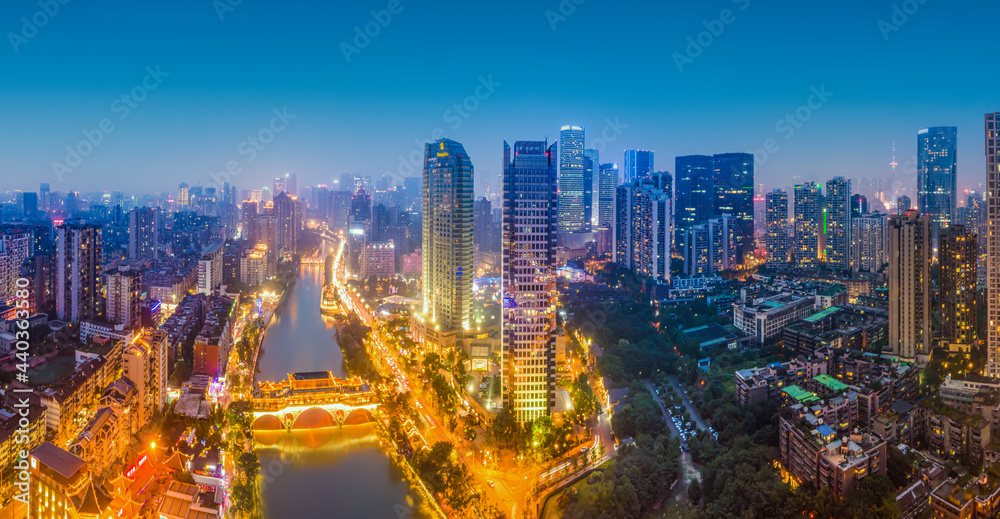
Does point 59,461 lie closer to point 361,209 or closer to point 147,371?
point 147,371

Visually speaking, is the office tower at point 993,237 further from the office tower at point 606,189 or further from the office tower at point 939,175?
the office tower at point 606,189

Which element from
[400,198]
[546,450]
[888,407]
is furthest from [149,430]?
[400,198]

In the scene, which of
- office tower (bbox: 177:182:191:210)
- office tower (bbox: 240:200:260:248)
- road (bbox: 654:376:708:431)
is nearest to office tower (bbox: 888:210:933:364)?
road (bbox: 654:376:708:431)

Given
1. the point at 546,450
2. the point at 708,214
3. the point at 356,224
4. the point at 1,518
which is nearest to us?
the point at 1,518

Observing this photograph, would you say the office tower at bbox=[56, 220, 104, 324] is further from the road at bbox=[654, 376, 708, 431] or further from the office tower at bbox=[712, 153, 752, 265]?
the office tower at bbox=[712, 153, 752, 265]

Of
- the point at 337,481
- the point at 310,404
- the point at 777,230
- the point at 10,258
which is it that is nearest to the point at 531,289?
the point at 337,481

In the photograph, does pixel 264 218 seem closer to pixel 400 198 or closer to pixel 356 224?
pixel 356 224

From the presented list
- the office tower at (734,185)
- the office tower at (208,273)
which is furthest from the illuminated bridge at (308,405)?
the office tower at (734,185)
